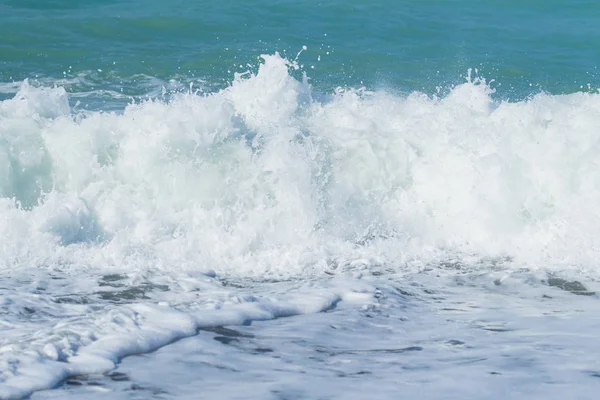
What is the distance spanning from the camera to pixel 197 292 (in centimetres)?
592

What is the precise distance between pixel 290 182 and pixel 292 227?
0.57 meters

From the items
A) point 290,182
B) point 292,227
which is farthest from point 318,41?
point 292,227

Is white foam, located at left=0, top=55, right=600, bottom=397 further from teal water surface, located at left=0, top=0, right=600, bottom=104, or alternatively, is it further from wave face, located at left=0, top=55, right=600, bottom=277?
teal water surface, located at left=0, top=0, right=600, bottom=104

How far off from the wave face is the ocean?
2cm

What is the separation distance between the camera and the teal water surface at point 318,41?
41.2 feet

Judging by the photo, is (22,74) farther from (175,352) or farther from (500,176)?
(175,352)

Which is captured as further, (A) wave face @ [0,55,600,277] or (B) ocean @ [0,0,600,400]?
(A) wave face @ [0,55,600,277]

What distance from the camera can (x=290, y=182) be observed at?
8000 millimetres

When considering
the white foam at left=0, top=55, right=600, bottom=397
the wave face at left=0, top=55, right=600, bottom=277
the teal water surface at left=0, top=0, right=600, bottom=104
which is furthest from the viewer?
the teal water surface at left=0, top=0, right=600, bottom=104

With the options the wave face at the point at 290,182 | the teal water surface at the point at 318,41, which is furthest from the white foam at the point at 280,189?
the teal water surface at the point at 318,41

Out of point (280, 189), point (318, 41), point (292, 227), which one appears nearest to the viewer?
point (292, 227)

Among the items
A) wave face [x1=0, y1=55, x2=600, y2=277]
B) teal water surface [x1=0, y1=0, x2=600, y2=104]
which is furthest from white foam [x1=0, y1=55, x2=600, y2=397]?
teal water surface [x1=0, y1=0, x2=600, y2=104]

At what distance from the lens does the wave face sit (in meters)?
7.14

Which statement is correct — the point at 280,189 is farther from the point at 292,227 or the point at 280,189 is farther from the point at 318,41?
the point at 318,41
